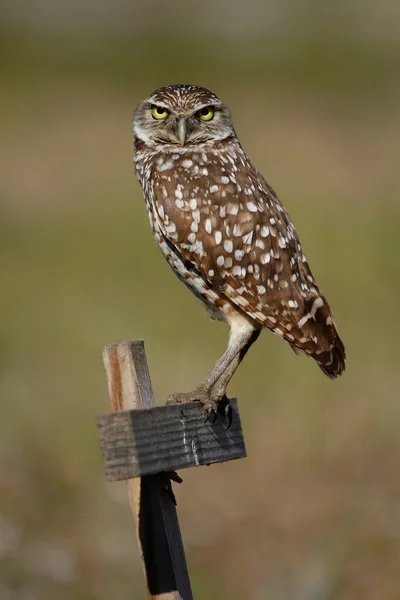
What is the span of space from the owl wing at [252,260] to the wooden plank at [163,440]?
1172 millimetres

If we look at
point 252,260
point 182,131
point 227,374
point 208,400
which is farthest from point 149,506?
point 182,131

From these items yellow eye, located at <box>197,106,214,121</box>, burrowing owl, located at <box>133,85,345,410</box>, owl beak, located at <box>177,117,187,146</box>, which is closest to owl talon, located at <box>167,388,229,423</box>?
burrowing owl, located at <box>133,85,345,410</box>

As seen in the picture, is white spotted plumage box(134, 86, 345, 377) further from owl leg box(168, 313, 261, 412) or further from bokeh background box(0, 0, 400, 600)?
bokeh background box(0, 0, 400, 600)

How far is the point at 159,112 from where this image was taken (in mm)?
5012

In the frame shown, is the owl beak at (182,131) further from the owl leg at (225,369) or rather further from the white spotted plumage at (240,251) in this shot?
the owl leg at (225,369)

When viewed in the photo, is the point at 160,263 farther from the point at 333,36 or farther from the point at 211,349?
the point at 333,36

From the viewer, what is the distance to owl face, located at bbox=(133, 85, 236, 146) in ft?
16.1

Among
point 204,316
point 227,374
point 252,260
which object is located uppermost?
point 204,316

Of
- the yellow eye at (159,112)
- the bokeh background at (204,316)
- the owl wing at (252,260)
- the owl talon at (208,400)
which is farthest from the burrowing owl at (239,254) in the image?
the bokeh background at (204,316)

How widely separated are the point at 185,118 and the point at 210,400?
1695mm

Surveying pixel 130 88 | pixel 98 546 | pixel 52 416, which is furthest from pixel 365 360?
pixel 130 88

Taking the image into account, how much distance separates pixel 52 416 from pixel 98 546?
1.76m

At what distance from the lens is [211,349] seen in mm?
9203

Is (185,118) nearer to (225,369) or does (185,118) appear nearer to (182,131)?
(182,131)
